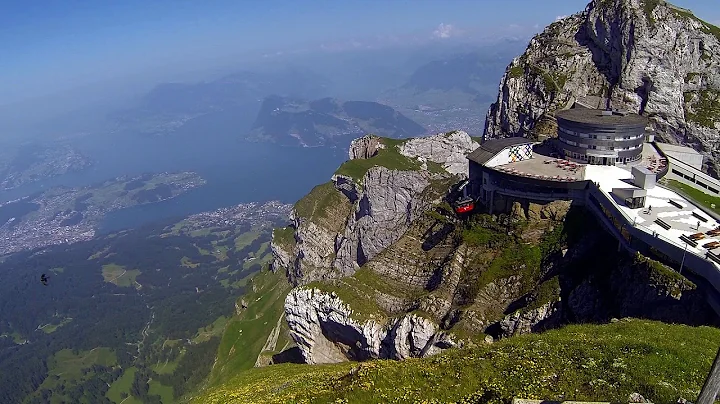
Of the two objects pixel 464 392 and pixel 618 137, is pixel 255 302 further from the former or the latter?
pixel 464 392

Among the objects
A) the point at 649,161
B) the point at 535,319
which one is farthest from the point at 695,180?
the point at 535,319

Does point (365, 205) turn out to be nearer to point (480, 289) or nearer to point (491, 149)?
point (491, 149)

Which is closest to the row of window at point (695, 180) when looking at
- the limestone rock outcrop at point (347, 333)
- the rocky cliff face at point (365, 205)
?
the limestone rock outcrop at point (347, 333)

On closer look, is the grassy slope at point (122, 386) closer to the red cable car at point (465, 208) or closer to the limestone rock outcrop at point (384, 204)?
the limestone rock outcrop at point (384, 204)

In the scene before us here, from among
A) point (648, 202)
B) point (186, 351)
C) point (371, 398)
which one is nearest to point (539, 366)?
point (371, 398)

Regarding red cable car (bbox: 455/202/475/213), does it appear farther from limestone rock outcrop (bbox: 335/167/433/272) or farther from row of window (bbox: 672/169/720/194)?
limestone rock outcrop (bbox: 335/167/433/272)

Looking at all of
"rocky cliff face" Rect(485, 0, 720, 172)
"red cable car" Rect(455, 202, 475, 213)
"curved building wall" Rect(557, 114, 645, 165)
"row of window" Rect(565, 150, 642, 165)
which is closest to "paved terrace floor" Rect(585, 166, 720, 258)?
"row of window" Rect(565, 150, 642, 165)

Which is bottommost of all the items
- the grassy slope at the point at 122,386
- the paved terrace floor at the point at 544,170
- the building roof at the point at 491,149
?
the grassy slope at the point at 122,386
